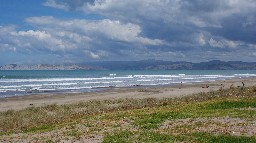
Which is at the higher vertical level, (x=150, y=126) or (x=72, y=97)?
(x=150, y=126)

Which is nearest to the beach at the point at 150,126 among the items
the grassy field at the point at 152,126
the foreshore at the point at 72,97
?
the grassy field at the point at 152,126

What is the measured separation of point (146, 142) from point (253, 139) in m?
4.30

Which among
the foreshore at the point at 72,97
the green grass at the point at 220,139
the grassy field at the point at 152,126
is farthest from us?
the foreshore at the point at 72,97

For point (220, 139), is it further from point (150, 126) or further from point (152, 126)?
point (150, 126)

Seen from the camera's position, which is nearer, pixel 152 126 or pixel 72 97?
pixel 152 126

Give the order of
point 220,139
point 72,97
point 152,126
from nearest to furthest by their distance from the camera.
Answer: point 220,139
point 152,126
point 72,97

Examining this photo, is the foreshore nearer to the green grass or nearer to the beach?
the beach

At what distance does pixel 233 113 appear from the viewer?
978 inches

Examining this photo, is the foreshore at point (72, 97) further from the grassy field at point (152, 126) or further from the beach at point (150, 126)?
the grassy field at point (152, 126)

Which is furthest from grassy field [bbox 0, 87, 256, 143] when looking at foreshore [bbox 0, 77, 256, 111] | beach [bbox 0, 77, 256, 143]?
foreshore [bbox 0, 77, 256, 111]

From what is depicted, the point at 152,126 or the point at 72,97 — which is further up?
the point at 152,126

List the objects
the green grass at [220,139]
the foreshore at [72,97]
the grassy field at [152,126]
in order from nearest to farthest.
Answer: the green grass at [220,139], the grassy field at [152,126], the foreshore at [72,97]

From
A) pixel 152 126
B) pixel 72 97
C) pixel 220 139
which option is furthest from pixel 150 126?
pixel 72 97

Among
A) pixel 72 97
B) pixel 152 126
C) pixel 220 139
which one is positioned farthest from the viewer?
pixel 72 97
